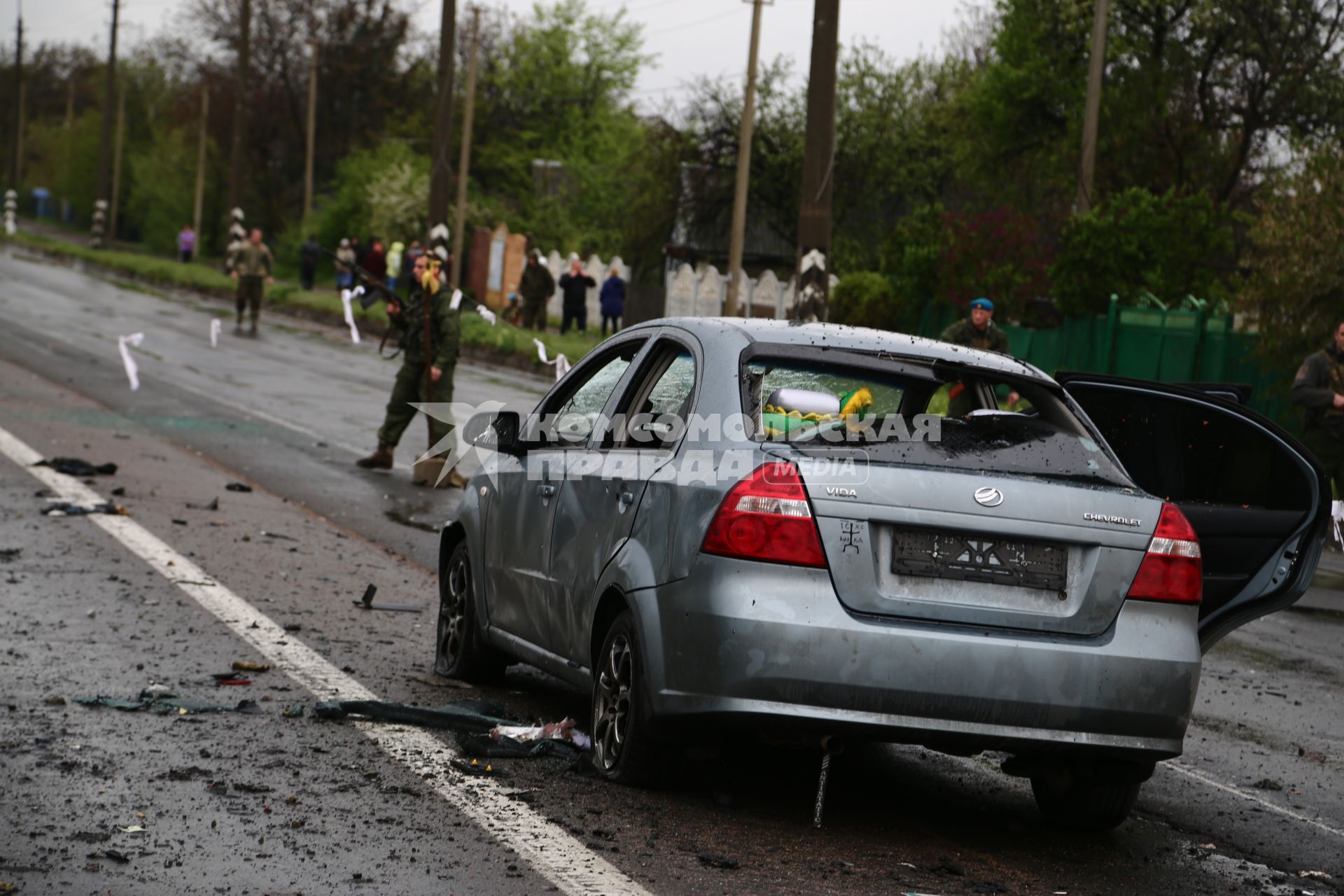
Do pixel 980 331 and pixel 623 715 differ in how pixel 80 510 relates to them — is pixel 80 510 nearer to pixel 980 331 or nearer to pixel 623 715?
pixel 623 715

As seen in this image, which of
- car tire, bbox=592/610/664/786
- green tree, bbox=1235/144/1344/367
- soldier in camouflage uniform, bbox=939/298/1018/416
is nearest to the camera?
car tire, bbox=592/610/664/786

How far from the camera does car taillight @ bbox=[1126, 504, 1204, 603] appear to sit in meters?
5.02

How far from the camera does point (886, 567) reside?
4859mm

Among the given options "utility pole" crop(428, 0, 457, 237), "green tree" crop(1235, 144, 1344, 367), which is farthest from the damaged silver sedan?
"utility pole" crop(428, 0, 457, 237)

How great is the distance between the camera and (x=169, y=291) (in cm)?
4603

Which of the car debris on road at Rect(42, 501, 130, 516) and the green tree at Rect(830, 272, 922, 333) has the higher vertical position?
the green tree at Rect(830, 272, 922, 333)

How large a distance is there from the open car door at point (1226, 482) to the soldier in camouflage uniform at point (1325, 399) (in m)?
7.66

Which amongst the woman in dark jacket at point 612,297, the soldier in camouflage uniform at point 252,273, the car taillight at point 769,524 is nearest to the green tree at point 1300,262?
the car taillight at point 769,524

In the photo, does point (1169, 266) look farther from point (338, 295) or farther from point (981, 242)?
point (338, 295)

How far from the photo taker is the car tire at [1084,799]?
212 inches

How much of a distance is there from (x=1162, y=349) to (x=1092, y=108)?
183 inches

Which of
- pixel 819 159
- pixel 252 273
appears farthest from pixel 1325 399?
pixel 252 273

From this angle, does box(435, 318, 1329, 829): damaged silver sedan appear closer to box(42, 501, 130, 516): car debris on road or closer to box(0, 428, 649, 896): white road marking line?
box(0, 428, 649, 896): white road marking line

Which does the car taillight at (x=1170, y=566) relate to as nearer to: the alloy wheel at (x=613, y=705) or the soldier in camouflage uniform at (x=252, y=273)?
the alloy wheel at (x=613, y=705)
